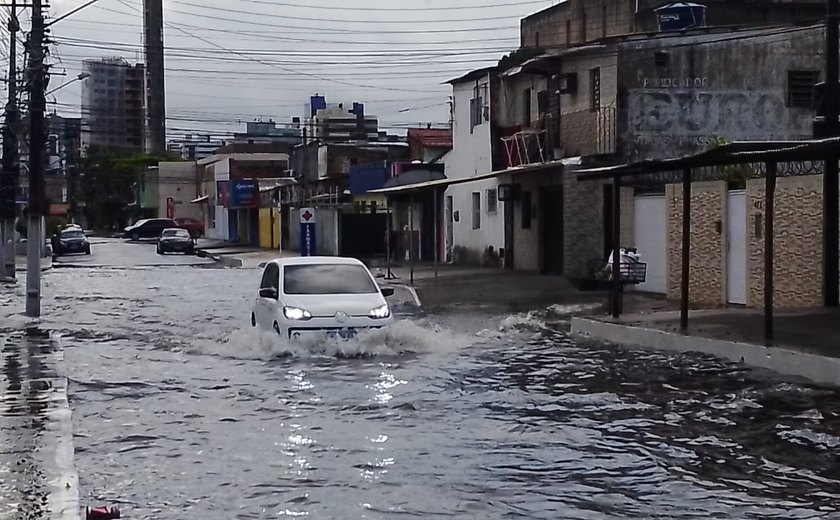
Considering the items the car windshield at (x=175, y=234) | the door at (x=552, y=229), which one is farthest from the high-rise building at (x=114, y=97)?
the door at (x=552, y=229)

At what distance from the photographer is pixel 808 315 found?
2123 centimetres

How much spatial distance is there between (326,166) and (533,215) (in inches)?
1370

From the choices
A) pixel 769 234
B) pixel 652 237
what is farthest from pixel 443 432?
pixel 652 237

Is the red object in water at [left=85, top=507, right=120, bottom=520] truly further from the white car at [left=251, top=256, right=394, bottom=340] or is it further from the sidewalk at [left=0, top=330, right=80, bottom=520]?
the white car at [left=251, top=256, right=394, bottom=340]

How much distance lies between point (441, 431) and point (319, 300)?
6916mm

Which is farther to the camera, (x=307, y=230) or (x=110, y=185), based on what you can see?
(x=110, y=185)

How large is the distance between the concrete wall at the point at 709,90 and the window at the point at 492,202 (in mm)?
7996

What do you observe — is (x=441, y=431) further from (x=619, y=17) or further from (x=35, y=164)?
(x=619, y=17)

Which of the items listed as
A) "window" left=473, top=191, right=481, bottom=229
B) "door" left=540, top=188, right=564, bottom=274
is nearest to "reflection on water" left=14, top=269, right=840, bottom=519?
"door" left=540, top=188, right=564, bottom=274

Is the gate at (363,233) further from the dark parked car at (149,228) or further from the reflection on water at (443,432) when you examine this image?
the dark parked car at (149,228)

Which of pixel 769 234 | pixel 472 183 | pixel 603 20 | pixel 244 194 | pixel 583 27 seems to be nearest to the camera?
pixel 769 234

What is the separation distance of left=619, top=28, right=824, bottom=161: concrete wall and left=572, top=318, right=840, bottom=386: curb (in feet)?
43.3

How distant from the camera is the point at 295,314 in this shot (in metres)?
18.9

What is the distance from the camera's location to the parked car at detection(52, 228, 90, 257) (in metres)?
68.6
